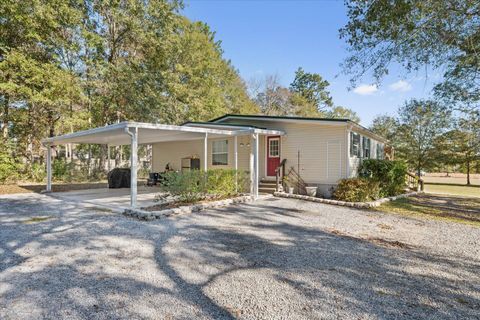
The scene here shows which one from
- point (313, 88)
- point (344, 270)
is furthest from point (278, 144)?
point (313, 88)

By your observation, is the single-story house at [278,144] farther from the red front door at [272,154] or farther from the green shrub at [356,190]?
the green shrub at [356,190]

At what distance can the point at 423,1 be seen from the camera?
22.2 ft

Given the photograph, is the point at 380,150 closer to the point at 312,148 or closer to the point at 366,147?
the point at 366,147

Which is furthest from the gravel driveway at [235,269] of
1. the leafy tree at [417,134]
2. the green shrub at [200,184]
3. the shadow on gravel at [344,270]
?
the leafy tree at [417,134]

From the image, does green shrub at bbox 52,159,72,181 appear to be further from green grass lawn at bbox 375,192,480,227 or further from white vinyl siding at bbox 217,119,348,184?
A: green grass lawn at bbox 375,192,480,227

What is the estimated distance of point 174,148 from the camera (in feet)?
48.8

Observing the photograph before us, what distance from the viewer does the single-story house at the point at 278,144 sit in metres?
10.2

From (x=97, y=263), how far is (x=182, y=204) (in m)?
4.12

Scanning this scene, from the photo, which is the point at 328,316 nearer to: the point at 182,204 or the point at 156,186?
the point at 182,204

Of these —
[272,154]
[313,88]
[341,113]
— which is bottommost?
[272,154]

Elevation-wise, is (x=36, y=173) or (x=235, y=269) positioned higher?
(x=36, y=173)

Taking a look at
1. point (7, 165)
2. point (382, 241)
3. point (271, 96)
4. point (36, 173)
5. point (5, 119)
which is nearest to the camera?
point (382, 241)

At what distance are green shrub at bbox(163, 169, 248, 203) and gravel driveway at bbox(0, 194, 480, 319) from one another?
1.50 metres

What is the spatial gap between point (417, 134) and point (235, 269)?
25.2m
